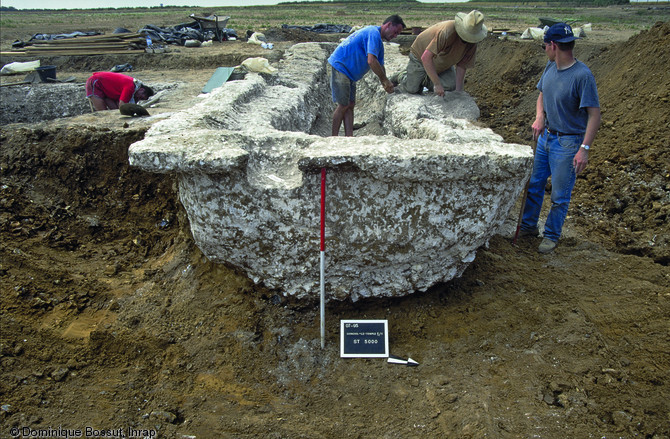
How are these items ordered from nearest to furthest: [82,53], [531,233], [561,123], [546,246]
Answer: [561,123] < [546,246] < [531,233] < [82,53]

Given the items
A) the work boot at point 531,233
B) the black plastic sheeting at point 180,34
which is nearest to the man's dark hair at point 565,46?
the work boot at point 531,233

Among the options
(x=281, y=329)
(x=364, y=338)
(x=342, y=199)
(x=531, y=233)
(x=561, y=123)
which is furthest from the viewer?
(x=531, y=233)

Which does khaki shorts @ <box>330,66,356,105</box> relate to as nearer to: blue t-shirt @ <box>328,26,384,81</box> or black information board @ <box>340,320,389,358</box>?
blue t-shirt @ <box>328,26,384,81</box>

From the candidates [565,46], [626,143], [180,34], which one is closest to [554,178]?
[565,46]

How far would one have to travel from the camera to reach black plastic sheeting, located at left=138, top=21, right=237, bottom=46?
37.7ft

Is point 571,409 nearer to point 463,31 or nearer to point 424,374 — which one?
point 424,374

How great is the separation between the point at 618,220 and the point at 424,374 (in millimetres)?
2738

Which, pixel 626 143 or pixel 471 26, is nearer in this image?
pixel 471 26

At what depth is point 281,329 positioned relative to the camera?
2721 mm

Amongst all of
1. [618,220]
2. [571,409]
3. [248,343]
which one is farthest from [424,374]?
[618,220]

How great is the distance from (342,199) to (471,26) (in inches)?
99.8

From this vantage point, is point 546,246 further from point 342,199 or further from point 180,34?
point 180,34

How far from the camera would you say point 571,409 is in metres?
2.07

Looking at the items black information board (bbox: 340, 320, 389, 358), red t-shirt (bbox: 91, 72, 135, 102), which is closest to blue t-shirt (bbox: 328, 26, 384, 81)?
black information board (bbox: 340, 320, 389, 358)
